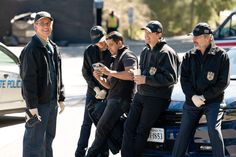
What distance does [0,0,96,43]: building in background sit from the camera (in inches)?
1133

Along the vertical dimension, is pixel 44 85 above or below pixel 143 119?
above

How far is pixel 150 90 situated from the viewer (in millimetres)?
6562

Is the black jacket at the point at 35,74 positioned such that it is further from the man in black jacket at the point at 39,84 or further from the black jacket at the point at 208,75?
the black jacket at the point at 208,75

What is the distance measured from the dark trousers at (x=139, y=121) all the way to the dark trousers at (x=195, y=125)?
0.35 metres

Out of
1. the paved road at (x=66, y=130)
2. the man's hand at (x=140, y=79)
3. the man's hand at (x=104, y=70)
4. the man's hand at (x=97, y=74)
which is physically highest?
the man's hand at (x=104, y=70)

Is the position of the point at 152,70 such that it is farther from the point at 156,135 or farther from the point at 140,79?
the point at 156,135

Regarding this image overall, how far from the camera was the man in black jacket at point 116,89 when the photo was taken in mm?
6824

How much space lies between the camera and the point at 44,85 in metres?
6.14

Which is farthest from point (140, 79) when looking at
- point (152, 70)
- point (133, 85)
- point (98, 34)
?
point (98, 34)

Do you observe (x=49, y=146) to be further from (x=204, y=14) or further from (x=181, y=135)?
(x=204, y=14)

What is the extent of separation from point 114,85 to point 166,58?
0.78 metres

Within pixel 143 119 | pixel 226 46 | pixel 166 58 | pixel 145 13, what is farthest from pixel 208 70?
pixel 145 13

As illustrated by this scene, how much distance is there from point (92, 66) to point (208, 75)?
5.29 feet

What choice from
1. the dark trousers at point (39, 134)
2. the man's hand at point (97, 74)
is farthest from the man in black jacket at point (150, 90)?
the dark trousers at point (39, 134)
